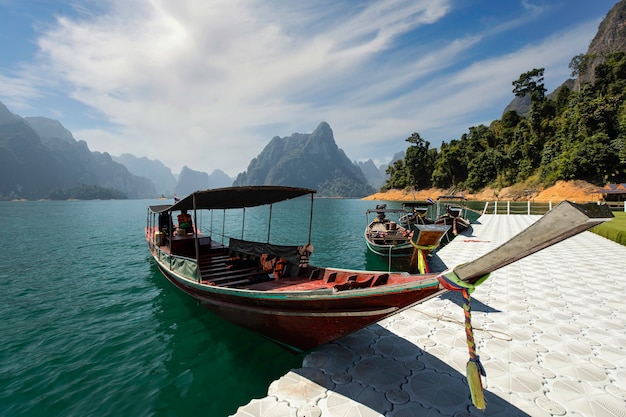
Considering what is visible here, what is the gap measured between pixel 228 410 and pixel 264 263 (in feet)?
15.3

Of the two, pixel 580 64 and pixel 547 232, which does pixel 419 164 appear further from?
pixel 547 232

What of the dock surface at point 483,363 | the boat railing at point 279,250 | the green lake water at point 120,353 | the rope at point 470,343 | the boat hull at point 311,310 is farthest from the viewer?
the boat railing at point 279,250

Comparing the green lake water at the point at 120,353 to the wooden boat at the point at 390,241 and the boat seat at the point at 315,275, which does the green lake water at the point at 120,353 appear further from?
the wooden boat at the point at 390,241

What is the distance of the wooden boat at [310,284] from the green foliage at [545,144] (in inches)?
2182

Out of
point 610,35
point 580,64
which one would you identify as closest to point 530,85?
point 580,64

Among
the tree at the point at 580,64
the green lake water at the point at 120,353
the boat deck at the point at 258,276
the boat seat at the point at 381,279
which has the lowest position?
the green lake water at the point at 120,353

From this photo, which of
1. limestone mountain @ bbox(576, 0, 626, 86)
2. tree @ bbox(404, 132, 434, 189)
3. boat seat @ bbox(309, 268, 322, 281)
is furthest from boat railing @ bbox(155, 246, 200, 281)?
limestone mountain @ bbox(576, 0, 626, 86)

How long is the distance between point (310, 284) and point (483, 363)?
3.99 meters

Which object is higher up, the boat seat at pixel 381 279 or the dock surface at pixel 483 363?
the boat seat at pixel 381 279

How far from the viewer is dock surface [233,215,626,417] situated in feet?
13.5

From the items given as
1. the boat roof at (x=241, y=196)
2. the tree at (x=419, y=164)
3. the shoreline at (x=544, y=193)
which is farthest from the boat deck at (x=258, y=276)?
the tree at (x=419, y=164)

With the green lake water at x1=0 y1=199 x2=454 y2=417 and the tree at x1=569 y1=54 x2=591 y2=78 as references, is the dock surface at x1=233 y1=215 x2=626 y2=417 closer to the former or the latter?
the green lake water at x1=0 y1=199 x2=454 y2=417

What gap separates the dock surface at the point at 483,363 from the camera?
162 inches

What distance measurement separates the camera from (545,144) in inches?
2179
